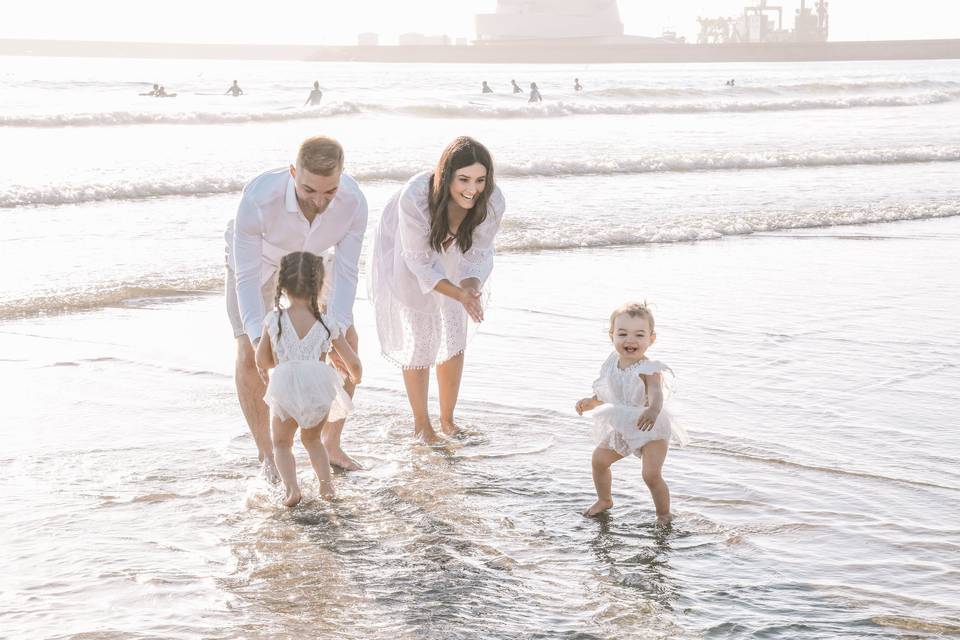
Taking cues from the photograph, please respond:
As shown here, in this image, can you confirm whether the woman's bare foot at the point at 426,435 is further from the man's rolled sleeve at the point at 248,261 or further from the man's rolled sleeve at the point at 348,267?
the man's rolled sleeve at the point at 248,261

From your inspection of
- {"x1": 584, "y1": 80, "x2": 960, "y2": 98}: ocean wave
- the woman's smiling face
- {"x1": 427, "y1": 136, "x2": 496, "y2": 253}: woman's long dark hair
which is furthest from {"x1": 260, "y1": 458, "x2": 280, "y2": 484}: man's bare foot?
{"x1": 584, "y1": 80, "x2": 960, "y2": 98}: ocean wave

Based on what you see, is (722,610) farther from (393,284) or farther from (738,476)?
(393,284)

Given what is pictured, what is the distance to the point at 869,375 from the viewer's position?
6402mm

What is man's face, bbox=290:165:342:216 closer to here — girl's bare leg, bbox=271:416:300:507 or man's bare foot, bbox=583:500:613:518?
girl's bare leg, bbox=271:416:300:507

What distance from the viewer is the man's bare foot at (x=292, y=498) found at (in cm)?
446

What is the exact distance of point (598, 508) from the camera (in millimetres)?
4371

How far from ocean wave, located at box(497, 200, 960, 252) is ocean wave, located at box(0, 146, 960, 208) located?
588 cm

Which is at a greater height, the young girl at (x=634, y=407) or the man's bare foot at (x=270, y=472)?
the young girl at (x=634, y=407)

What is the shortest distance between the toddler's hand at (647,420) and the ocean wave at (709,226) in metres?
7.38

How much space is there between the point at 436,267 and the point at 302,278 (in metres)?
1.16

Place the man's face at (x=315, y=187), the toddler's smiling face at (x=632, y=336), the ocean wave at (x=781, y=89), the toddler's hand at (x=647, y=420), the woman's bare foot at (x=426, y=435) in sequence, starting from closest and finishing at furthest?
the toddler's hand at (x=647, y=420) < the toddler's smiling face at (x=632, y=336) < the man's face at (x=315, y=187) < the woman's bare foot at (x=426, y=435) < the ocean wave at (x=781, y=89)

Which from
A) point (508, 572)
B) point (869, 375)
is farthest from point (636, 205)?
point (508, 572)

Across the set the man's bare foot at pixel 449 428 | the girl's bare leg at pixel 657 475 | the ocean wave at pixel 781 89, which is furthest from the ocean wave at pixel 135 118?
the girl's bare leg at pixel 657 475

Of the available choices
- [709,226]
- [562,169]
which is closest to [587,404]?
[709,226]
